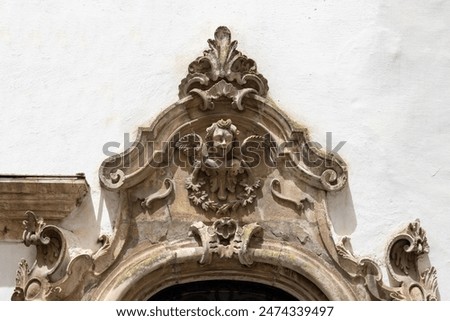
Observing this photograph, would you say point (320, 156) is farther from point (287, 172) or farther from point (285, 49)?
point (285, 49)

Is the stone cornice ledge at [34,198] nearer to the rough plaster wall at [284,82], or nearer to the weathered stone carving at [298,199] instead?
the rough plaster wall at [284,82]

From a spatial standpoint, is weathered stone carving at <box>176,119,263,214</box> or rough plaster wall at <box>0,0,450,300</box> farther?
rough plaster wall at <box>0,0,450,300</box>

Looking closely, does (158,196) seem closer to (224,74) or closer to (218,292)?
(218,292)

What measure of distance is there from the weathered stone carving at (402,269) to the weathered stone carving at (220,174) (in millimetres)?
838

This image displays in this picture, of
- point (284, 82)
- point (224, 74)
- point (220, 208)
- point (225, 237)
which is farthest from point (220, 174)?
point (284, 82)

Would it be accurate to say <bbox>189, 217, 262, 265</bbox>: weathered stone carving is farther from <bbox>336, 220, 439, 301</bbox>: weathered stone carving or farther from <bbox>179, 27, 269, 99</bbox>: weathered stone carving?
<bbox>179, 27, 269, 99</bbox>: weathered stone carving

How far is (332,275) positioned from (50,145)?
2.37 meters

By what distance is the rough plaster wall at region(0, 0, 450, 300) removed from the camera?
368 inches

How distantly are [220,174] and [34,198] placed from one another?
1.37m

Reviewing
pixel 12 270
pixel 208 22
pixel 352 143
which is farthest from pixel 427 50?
pixel 12 270

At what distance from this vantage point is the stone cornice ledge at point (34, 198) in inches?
357

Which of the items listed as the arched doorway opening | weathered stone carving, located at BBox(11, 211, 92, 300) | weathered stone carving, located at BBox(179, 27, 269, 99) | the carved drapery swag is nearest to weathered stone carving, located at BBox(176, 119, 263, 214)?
the carved drapery swag

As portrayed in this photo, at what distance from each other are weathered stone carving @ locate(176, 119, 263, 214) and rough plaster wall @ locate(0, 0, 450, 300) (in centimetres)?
56

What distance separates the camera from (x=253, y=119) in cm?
948
